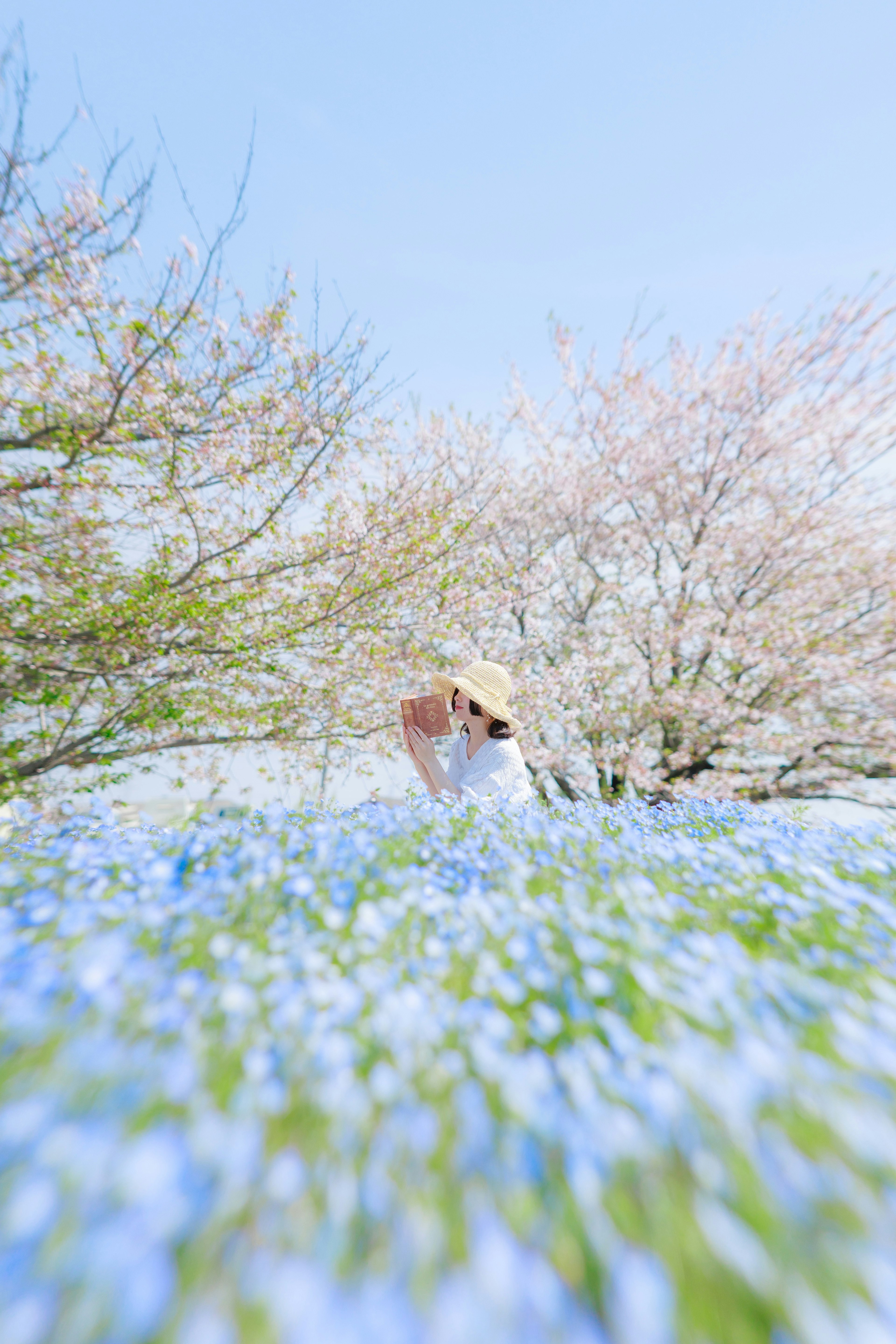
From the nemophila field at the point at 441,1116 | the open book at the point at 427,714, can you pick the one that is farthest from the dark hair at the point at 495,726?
the nemophila field at the point at 441,1116

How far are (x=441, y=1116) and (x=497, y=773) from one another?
3.42 m

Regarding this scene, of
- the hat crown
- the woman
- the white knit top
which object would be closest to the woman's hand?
the woman

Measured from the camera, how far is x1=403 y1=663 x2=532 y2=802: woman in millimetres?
4391

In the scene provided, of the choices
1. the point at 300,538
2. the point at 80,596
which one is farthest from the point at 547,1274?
the point at 300,538

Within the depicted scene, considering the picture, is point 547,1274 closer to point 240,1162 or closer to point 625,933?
point 240,1162

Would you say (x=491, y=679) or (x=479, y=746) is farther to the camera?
(x=479, y=746)

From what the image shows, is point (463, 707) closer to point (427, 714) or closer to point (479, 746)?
point (479, 746)

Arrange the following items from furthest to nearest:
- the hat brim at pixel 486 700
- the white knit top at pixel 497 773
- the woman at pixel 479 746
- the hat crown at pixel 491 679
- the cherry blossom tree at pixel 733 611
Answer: the cherry blossom tree at pixel 733 611
the hat crown at pixel 491 679
the hat brim at pixel 486 700
the woman at pixel 479 746
the white knit top at pixel 497 773

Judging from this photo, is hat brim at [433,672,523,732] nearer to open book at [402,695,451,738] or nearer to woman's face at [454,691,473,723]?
woman's face at [454,691,473,723]

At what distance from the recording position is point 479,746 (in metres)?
4.96

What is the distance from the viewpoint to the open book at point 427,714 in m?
4.46

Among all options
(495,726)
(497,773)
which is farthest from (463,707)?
Result: (497,773)

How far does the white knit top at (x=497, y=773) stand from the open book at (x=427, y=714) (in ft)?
1.38

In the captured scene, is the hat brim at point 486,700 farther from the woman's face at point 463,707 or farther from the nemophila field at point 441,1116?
the nemophila field at point 441,1116
